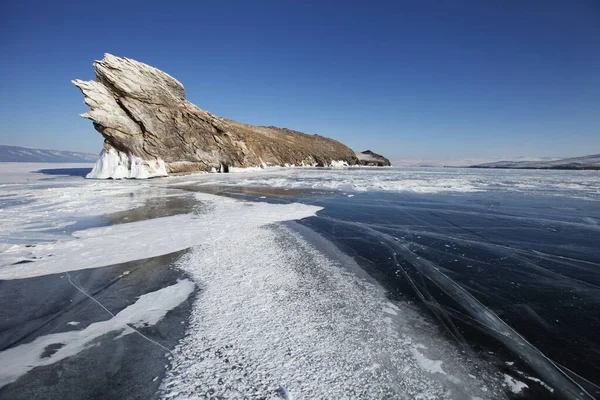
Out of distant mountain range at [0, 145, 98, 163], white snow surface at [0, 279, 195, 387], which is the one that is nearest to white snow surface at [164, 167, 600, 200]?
white snow surface at [0, 279, 195, 387]

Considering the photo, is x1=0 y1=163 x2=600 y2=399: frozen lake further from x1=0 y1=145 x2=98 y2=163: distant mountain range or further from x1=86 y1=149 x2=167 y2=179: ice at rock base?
x1=0 y1=145 x2=98 y2=163: distant mountain range

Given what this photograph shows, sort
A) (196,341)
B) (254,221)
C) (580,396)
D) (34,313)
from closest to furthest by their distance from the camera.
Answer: (580,396)
(196,341)
(34,313)
(254,221)

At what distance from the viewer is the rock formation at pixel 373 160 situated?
331ft

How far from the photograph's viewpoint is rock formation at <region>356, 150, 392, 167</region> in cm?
10075

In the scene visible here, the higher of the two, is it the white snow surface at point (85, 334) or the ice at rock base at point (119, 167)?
the ice at rock base at point (119, 167)

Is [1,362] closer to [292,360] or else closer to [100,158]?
[292,360]

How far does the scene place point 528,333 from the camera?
2.36 metres

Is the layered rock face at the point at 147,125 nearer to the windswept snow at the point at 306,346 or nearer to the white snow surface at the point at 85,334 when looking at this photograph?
the white snow surface at the point at 85,334

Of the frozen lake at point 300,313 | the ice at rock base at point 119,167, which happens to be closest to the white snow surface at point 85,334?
the frozen lake at point 300,313

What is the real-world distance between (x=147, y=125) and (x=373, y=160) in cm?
8950

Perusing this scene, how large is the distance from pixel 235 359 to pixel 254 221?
4823 mm

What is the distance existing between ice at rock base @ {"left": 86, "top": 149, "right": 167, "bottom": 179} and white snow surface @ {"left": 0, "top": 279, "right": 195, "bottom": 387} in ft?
79.5

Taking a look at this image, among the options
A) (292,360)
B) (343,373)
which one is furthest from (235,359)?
(343,373)

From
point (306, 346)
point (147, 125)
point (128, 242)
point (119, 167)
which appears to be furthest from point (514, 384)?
point (147, 125)
